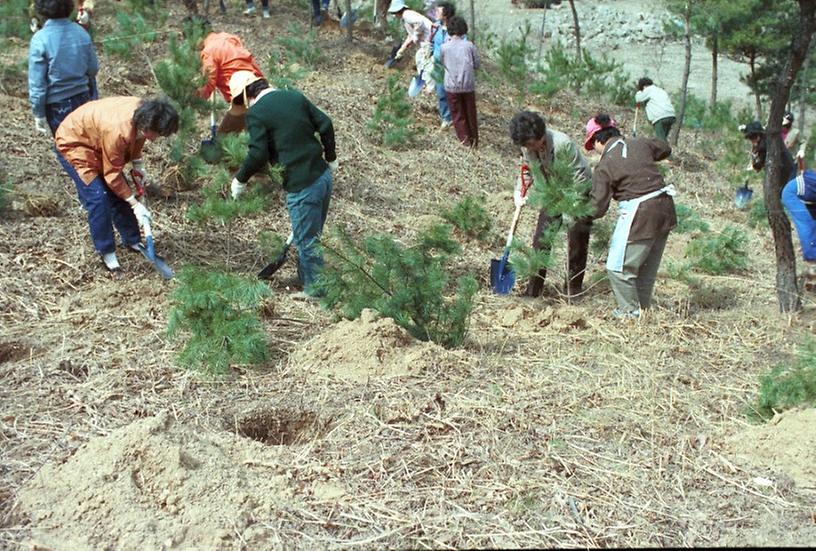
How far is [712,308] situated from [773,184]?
96cm

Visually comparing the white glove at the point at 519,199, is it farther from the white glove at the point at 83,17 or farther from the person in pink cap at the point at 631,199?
the white glove at the point at 83,17

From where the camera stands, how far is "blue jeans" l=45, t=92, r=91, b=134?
18.5 feet

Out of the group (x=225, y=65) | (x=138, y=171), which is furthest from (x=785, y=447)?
(x=225, y=65)

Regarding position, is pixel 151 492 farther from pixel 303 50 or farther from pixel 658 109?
pixel 303 50

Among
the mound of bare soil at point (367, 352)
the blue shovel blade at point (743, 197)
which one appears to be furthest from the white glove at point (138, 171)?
the blue shovel blade at point (743, 197)

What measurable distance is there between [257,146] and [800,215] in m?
3.55

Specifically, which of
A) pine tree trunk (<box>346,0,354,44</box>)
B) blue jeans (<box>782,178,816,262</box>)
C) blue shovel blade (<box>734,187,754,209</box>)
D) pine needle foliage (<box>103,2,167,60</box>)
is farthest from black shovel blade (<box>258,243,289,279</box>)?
pine tree trunk (<box>346,0,354,44</box>)

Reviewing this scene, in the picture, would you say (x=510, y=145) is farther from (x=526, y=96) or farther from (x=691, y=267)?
(x=691, y=267)

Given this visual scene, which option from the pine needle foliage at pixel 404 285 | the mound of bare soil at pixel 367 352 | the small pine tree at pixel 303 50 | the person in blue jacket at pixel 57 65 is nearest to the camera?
the mound of bare soil at pixel 367 352

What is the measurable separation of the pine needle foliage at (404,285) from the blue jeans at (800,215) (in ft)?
8.28

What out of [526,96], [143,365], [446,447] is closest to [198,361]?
[143,365]

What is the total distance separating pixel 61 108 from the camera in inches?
223

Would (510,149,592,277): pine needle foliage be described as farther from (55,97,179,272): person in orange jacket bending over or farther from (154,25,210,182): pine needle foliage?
(154,25,210,182): pine needle foliage

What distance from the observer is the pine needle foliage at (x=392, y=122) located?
29.7 ft
